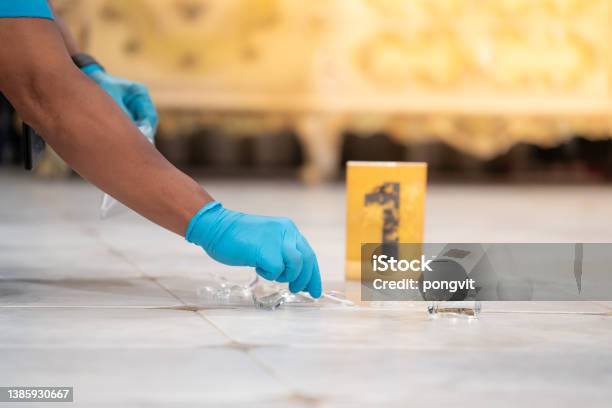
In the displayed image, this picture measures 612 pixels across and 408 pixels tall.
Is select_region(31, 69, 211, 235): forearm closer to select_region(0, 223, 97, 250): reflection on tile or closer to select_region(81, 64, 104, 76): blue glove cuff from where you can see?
select_region(81, 64, 104, 76): blue glove cuff

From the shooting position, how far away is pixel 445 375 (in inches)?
28.0

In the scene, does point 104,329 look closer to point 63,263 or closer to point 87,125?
point 87,125

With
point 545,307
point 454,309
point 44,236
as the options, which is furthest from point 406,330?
point 44,236

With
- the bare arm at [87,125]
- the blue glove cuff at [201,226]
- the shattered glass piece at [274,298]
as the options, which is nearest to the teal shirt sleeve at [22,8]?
the bare arm at [87,125]

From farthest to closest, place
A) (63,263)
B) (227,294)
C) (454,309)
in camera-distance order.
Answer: (63,263) < (227,294) < (454,309)

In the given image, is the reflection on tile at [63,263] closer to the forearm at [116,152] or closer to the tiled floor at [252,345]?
the tiled floor at [252,345]

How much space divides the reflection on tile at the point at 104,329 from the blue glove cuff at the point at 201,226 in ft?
0.26

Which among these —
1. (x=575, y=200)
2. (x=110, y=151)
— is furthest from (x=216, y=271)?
(x=575, y=200)

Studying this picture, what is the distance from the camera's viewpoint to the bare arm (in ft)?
3.23

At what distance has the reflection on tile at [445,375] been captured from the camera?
649 millimetres

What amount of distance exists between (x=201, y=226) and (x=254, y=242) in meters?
0.06

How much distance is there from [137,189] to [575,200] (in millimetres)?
1911

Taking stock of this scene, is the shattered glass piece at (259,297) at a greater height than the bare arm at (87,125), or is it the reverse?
the bare arm at (87,125)

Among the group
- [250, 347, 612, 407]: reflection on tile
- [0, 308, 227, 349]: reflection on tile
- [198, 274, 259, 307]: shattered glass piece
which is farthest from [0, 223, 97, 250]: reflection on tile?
[250, 347, 612, 407]: reflection on tile
